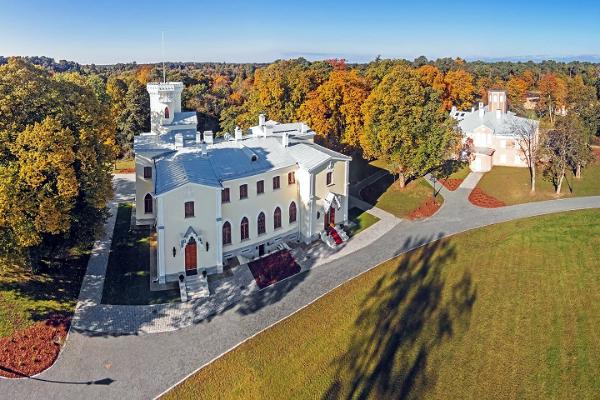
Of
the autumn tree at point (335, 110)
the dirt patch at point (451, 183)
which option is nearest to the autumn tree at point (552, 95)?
the dirt patch at point (451, 183)

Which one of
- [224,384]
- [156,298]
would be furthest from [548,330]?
[156,298]

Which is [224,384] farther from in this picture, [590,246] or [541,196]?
[541,196]

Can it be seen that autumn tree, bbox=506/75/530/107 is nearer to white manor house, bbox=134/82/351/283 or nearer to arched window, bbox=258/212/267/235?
white manor house, bbox=134/82/351/283

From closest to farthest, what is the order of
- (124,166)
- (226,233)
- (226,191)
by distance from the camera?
1. (226,191)
2. (226,233)
3. (124,166)

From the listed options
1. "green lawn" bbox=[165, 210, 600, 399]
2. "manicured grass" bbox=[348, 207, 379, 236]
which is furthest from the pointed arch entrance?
"manicured grass" bbox=[348, 207, 379, 236]

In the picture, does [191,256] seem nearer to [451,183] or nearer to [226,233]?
[226,233]

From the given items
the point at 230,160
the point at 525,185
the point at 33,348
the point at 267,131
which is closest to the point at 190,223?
the point at 230,160

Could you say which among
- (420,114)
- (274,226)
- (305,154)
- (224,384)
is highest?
(420,114)
